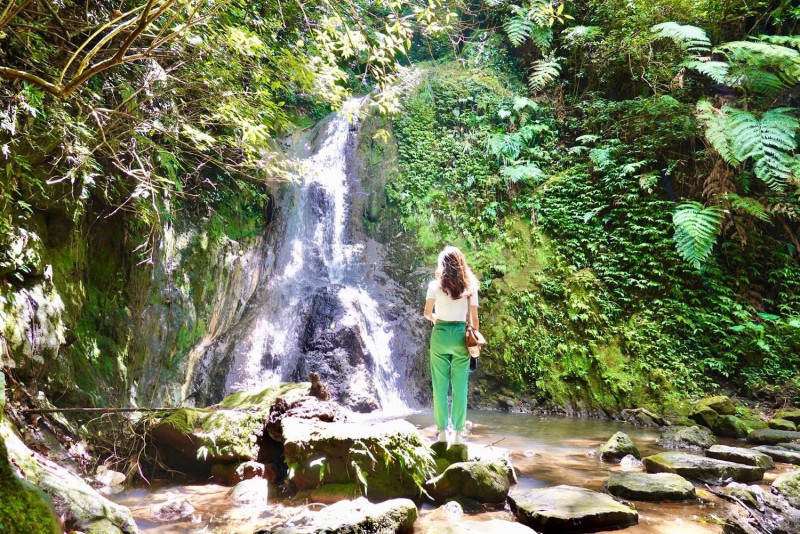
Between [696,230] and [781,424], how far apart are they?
3187 millimetres

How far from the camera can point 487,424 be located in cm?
697

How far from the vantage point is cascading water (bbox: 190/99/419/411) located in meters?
8.18

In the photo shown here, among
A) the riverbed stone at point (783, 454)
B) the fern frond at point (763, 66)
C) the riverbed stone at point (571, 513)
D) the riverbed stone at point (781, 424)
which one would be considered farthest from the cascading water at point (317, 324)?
the fern frond at point (763, 66)

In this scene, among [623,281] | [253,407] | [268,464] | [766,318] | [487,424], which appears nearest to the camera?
[268,464]

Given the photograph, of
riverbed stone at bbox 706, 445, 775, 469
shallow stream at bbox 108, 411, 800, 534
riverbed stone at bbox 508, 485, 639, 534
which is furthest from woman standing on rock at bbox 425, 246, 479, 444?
riverbed stone at bbox 706, 445, 775, 469

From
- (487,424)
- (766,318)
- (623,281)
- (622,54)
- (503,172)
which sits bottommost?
(487,424)

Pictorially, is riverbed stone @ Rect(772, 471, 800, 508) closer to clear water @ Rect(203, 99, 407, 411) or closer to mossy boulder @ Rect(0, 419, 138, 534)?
mossy boulder @ Rect(0, 419, 138, 534)

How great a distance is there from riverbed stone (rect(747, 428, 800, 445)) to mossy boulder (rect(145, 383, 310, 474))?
19.2 ft

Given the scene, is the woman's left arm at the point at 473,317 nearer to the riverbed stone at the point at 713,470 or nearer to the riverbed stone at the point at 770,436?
the riverbed stone at the point at 713,470

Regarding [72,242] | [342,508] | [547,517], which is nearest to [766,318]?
[547,517]

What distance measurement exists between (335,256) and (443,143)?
425 cm

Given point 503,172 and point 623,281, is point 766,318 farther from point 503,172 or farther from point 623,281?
point 503,172

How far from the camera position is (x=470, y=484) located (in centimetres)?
332

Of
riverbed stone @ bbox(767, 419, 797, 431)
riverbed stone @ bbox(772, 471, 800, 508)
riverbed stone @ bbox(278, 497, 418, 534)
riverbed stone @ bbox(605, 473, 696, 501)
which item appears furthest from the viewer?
riverbed stone @ bbox(767, 419, 797, 431)
